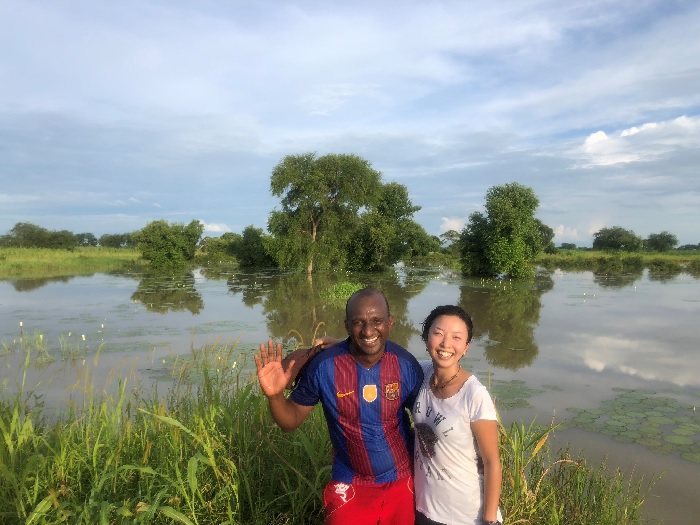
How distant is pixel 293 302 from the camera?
58.2 feet

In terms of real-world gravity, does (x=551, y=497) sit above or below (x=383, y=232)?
below

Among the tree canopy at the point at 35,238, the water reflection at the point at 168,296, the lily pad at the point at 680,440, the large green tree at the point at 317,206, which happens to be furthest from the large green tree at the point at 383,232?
the tree canopy at the point at 35,238

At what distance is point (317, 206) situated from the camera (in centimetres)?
3203

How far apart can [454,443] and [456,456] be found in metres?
0.05

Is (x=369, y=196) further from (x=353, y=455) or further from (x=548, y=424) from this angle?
(x=353, y=455)

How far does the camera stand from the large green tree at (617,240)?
1957 inches

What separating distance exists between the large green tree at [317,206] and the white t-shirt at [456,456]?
93.9ft

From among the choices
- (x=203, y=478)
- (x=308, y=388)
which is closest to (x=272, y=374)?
(x=308, y=388)

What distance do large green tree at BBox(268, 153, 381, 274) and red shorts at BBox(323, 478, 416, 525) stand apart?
28.5 metres

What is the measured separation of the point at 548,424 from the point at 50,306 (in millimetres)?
15516

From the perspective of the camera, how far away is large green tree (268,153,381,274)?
30766 millimetres

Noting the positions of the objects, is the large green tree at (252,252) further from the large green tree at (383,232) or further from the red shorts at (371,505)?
the red shorts at (371,505)

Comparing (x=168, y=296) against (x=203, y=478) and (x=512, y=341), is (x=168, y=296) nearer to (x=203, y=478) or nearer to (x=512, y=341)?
(x=512, y=341)

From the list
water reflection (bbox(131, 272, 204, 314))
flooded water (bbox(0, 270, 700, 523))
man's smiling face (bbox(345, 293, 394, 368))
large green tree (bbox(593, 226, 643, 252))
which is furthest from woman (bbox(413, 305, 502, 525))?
large green tree (bbox(593, 226, 643, 252))
